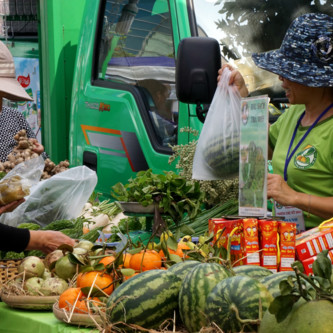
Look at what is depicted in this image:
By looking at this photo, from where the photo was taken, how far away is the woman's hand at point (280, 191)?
311 cm

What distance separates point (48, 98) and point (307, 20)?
15.7 ft

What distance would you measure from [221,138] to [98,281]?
143 cm

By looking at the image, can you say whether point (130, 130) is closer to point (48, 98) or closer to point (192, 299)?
point (48, 98)

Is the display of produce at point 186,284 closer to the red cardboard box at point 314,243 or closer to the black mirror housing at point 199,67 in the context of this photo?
the red cardboard box at point 314,243

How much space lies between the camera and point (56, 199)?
5016mm

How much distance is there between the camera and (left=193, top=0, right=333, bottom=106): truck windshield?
447 cm

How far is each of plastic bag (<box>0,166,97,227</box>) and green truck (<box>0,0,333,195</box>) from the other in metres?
0.81

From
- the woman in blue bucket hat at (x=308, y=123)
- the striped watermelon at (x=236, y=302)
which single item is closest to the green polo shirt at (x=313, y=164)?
the woman in blue bucket hat at (x=308, y=123)

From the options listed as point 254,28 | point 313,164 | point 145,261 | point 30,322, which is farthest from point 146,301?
point 254,28

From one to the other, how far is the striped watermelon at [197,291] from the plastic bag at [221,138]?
1.66 metres

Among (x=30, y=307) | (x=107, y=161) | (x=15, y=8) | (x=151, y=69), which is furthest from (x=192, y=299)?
(x=15, y=8)

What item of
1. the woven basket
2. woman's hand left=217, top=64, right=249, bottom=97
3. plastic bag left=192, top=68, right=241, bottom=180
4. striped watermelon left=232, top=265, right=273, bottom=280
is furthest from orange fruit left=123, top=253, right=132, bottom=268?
woman's hand left=217, top=64, right=249, bottom=97

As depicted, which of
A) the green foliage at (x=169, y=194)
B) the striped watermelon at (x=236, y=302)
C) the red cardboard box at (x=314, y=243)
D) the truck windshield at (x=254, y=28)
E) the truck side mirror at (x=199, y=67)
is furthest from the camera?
the truck windshield at (x=254, y=28)

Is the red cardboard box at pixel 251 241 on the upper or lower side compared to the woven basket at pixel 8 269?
upper
